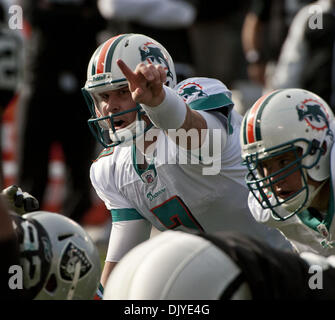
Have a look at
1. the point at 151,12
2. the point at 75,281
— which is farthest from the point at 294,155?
the point at 151,12

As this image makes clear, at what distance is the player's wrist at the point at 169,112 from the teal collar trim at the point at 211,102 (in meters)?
0.31

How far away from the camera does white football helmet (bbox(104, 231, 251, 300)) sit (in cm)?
263

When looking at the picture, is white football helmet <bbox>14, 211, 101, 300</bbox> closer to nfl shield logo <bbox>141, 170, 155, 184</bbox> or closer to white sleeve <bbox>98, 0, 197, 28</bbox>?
nfl shield logo <bbox>141, 170, 155, 184</bbox>

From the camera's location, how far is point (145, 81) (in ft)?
11.0

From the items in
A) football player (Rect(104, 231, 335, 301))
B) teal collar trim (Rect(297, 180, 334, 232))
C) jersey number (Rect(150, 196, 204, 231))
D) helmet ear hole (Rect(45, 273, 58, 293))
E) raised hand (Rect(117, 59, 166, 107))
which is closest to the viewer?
football player (Rect(104, 231, 335, 301))

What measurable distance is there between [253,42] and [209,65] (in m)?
1.01

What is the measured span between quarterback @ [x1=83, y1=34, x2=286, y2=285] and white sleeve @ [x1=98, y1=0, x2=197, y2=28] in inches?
100

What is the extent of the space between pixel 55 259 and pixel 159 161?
1143mm

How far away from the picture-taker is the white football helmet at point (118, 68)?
396cm

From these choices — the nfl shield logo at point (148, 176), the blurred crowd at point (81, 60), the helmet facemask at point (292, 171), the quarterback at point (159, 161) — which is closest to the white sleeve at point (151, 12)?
the blurred crowd at point (81, 60)

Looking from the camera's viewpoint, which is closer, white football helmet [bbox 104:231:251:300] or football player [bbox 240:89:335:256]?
white football helmet [bbox 104:231:251:300]

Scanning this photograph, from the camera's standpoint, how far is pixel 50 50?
7.11m

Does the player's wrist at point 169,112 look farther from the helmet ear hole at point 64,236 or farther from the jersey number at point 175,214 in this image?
the jersey number at point 175,214

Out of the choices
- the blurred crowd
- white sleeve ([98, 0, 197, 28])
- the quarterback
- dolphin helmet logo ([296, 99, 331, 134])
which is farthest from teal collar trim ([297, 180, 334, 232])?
white sleeve ([98, 0, 197, 28])
